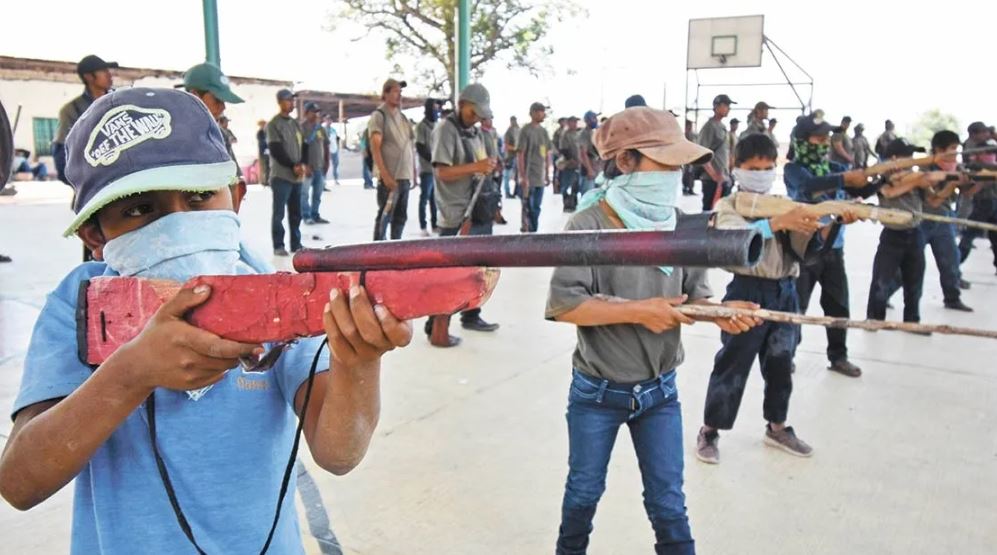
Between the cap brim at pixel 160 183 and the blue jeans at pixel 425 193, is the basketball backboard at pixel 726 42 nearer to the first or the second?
the blue jeans at pixel 425 193

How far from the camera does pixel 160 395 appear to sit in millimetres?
1173

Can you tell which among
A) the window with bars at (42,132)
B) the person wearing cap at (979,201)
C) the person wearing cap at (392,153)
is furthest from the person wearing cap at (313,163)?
the window with bars at (42,132)

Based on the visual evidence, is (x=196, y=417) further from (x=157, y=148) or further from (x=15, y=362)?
(x=15, y=362)

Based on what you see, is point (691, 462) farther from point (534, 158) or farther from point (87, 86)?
point (534, 158)

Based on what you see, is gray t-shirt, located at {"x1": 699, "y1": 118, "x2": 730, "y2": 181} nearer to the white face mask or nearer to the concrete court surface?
the concrete court surface

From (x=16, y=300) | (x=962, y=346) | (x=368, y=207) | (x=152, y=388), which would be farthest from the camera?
(x=368, y=207)

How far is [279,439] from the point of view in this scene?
1.27 meters

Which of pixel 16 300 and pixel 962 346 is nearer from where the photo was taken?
pixel 962 346

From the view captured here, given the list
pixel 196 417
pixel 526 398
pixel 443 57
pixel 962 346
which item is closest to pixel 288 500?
pixel 196 417

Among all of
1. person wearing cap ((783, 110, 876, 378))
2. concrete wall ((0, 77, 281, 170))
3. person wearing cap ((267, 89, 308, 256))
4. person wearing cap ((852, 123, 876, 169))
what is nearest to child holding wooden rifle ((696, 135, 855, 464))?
person wearing cap ((783, 110, 876, 378))

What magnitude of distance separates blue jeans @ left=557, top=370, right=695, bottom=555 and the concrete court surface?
1.82 ft

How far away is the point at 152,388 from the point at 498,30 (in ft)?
101

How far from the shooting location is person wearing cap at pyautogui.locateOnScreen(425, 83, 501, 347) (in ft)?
17.8

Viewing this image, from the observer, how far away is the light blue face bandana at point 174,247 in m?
1.12
